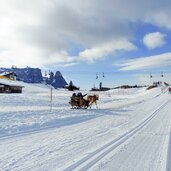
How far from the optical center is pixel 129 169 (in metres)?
7.57

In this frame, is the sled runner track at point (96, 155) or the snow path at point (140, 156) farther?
the snow path at point (140, 156)

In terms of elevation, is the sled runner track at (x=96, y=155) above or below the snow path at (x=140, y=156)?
above

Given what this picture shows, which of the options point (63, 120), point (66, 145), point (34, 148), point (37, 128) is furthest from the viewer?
point (63, 120)

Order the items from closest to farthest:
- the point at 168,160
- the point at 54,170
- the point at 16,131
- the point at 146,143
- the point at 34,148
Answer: the point at 54,170, the point at 168,160, the point at 34,148, the point at 146,143, the point at 16,131

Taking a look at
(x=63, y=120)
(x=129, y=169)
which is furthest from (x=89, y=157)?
(x=63, y=120)

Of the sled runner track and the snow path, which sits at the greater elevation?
the sled runner track

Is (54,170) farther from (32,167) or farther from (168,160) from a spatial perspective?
(168,160)

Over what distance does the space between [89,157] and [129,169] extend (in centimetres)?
138

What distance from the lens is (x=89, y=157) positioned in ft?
28.2

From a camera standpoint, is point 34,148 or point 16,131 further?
point 16,131

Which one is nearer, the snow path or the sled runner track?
the sled runner track

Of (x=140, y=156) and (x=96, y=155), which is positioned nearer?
(x=96, y=155)

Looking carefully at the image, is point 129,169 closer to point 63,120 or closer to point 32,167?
point 32,167

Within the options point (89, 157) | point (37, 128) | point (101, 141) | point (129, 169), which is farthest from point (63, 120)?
point (129, 169)
